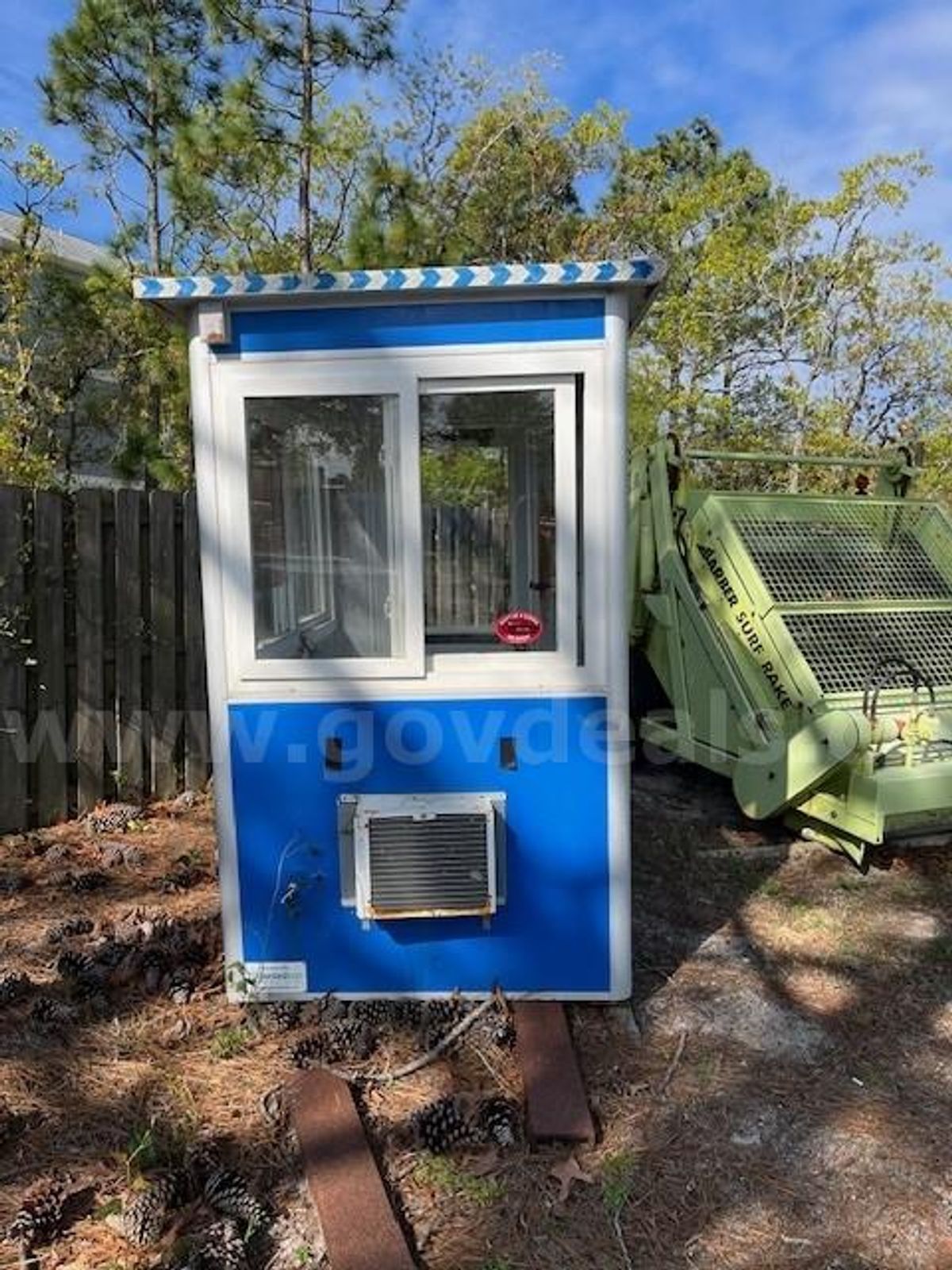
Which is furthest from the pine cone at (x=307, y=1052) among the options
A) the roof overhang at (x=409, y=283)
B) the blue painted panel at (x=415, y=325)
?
the roof overhang at (x=409, y=283)

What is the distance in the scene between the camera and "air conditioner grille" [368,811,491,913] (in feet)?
9.59

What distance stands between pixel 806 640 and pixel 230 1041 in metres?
2.97

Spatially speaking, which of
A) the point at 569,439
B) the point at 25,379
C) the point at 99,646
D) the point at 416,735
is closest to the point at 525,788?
the point at 416,735

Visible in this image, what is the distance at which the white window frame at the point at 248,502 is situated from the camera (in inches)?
112

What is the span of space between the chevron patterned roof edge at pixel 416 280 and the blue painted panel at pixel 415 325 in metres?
0.07

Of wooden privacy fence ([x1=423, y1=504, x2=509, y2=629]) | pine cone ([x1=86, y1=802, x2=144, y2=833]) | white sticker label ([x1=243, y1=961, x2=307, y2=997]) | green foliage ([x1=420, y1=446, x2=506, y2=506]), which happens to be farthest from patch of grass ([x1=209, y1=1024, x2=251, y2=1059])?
pine cone ([x1=86, y1=802, x2=144, y2=833])

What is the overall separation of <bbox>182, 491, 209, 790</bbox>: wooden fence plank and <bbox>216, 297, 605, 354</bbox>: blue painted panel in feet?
8.26

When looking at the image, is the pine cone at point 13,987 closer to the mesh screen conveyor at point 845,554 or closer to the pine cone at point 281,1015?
the pine cone at point 281,1015

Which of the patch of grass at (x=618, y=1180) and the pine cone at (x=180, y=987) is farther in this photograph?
the pine cone at (x=180, y=987)

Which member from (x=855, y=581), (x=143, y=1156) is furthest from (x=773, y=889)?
(x=143, y=1156)

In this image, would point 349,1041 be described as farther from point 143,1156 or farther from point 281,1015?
point 143,1156

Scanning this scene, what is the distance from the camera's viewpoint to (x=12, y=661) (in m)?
4.68

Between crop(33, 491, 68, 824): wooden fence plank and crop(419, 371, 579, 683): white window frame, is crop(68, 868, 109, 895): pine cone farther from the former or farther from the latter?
crop(419, 371, 579, 683): white window frame

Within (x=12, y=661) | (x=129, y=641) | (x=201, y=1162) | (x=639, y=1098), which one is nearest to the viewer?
(x=201, y=1162)
